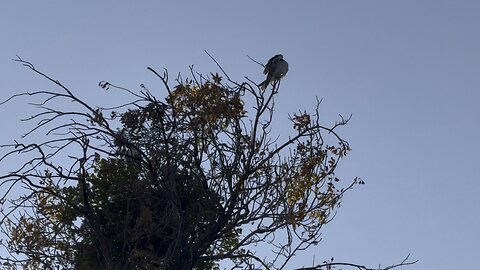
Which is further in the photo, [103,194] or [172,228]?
[103,194]

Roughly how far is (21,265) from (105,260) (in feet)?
4.25

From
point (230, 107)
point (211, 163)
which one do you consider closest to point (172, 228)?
point (211, 163)

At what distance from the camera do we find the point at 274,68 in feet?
46.3

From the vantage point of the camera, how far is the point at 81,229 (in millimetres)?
10898

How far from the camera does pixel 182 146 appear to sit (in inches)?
404

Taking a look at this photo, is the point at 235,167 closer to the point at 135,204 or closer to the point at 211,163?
the point at 211,163

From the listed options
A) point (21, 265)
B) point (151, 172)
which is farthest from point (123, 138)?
point (21, 265)

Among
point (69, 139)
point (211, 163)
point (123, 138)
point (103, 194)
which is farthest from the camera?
point (103, 194)

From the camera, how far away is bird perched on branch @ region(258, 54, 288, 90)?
13.9 meters

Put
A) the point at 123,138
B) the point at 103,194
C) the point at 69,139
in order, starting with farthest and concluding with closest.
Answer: the point at 103,194 < the point at 123,138 < the point at 69,139

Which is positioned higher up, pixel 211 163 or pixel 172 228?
pixel 211 163

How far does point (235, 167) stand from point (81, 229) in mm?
2338

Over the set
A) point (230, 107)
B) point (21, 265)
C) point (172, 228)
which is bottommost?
point (21, 265)

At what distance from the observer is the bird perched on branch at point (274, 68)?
13883mm
